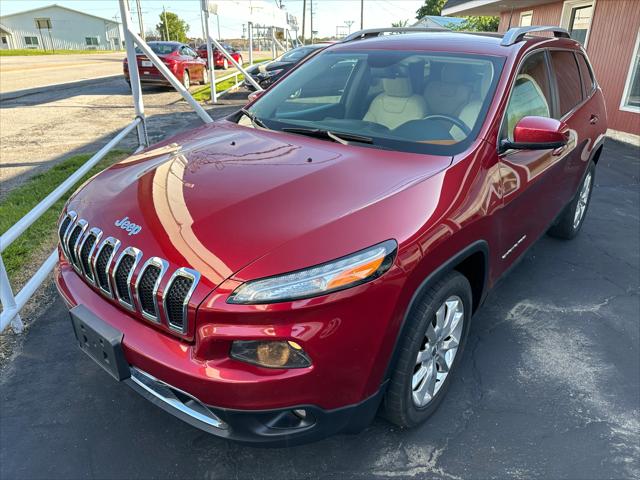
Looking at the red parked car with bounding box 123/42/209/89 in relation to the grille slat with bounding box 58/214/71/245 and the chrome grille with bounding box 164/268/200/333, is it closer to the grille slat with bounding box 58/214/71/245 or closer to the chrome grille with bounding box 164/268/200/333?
the grille slat with bounding box 58/214/71/245

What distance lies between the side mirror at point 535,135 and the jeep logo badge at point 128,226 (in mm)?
1869

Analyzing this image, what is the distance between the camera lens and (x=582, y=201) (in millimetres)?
4719

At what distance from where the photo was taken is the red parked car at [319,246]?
176 centimetres

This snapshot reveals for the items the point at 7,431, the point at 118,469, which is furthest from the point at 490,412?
the point at 7,431

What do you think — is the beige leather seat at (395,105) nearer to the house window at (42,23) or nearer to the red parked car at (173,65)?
the red parked car at (173,65)

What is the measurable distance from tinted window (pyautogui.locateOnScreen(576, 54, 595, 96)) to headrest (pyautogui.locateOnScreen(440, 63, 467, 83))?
196 centimetres

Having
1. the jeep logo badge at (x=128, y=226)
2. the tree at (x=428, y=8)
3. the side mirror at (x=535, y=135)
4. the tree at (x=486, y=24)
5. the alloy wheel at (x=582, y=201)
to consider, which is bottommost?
the alloy wheel at (x=582, y=201)

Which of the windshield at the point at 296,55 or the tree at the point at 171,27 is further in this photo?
the tree at the point at 171,27

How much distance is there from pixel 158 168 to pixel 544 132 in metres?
2.03

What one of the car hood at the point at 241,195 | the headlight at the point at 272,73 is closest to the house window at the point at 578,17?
the headlight at the point at 272,73

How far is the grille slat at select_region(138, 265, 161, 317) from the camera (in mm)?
1846

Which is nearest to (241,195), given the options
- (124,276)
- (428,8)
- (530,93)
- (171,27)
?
(124,276)

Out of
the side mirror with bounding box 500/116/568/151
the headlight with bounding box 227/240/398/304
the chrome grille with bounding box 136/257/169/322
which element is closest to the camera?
the headlight with bounding box 227/240/398/304

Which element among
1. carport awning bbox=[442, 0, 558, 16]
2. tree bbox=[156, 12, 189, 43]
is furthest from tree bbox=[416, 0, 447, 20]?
carport awning bbox=[442, 0, 558, 16]
